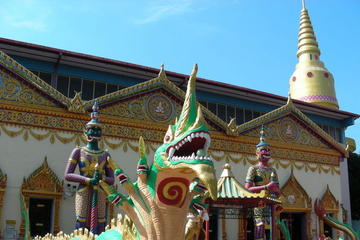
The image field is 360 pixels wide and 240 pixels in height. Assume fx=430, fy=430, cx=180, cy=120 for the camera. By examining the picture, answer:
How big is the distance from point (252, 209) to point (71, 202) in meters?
5.52

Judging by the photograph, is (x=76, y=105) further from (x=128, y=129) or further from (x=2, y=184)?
(x=2, y=184)

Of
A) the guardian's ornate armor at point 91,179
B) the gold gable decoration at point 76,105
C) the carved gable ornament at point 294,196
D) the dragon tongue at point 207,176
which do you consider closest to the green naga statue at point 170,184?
the dragon tongue at point 207,176

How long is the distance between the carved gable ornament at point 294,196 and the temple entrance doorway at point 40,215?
9057 mm

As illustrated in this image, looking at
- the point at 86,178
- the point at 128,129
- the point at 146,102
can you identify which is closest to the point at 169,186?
the point at 86,178

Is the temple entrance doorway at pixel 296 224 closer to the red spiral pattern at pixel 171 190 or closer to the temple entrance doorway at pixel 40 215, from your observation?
the temple entrance doorway at pixel 40 215

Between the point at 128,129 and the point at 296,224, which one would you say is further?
the point at 296,224

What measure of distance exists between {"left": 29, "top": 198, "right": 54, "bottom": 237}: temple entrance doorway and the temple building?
0.10ft

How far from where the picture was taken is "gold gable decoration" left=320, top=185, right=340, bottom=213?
18.4 metres

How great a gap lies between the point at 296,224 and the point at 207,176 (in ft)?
47.2

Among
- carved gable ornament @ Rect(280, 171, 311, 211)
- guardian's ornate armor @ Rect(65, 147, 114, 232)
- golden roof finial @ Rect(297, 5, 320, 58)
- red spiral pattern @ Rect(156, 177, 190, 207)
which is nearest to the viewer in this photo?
red spiral pattern @ Rect(156, 177, 190, 207)

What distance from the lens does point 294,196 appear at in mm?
17672

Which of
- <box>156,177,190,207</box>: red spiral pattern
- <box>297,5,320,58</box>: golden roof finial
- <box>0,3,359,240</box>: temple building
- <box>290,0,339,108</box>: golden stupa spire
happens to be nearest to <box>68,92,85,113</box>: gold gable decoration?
<box>0,3,359,240</box>: temple building

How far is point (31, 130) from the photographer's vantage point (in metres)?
12.8

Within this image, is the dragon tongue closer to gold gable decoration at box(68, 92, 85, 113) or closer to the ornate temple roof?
gold gable decoration at box(68, 92, 85, 113)
